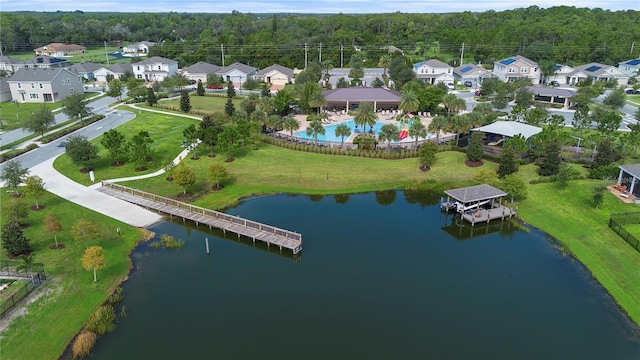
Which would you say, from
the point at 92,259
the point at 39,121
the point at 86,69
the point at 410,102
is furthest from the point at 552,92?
the point at 86,69

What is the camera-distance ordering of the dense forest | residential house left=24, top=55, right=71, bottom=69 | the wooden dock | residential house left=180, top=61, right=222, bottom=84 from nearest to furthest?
the wooden dock
residential house left=180, top=61, right=222, bottom=84
residential house left=24, top=55, right=71, bottom=69
the dense forest

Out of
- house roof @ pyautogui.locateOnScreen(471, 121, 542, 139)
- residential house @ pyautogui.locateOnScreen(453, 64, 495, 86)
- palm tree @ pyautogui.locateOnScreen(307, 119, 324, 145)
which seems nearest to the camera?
house roof @ pyautogui.locateOnScreen(471, 121, 542, 139)

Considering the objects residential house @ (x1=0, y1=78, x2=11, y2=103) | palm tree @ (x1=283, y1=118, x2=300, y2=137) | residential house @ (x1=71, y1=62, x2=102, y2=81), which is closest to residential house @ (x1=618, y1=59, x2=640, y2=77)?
palm tree @ (x1=283, y1=118, x2=300, y2=137)

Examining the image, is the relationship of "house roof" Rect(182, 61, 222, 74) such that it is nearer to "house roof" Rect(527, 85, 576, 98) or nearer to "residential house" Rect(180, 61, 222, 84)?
"residential house" Rect(180, 61, 222, 84)

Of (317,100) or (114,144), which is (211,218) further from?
(317,100)

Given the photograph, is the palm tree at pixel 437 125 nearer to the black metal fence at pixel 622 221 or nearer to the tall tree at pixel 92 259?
the black metal fence at pixel 622 221
